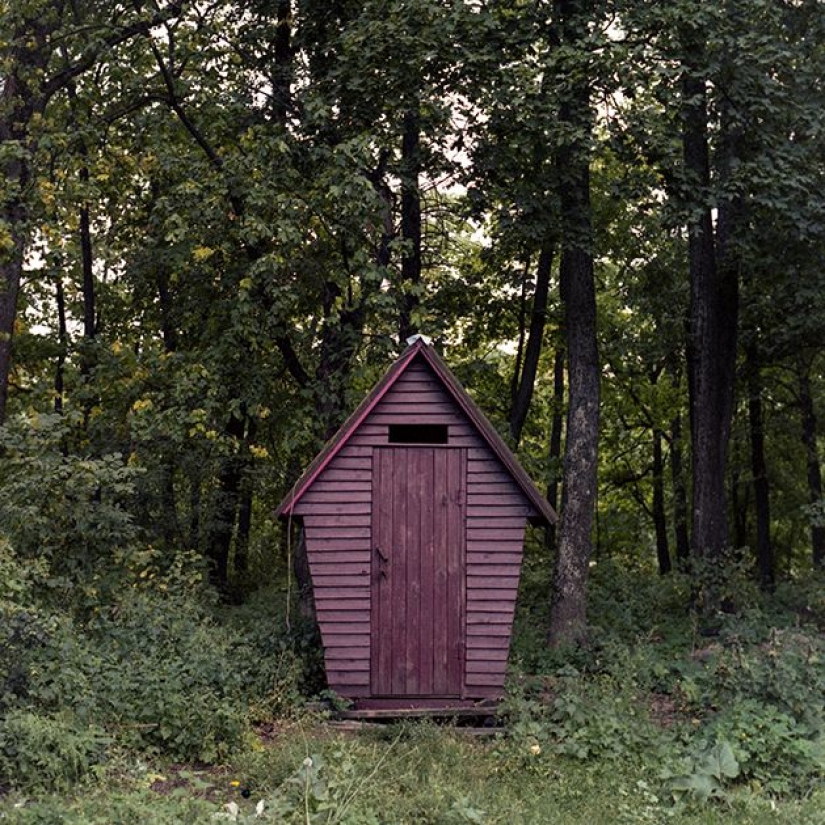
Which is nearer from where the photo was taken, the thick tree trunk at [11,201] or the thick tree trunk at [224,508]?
the thick tree trunk at [11,201]

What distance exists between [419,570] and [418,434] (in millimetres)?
2464

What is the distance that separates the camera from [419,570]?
11219 mm

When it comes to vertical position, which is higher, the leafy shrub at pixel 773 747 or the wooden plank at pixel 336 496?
the wooden plank at pixel 336 496

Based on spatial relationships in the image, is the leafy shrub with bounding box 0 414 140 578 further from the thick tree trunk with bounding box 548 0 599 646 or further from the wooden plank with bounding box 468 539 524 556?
the thick tree trunk with bounding box 548 0 599 646

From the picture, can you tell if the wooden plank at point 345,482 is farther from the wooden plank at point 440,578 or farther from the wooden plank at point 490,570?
the wooden plank at point 490,570

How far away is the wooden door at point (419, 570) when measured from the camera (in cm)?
1112

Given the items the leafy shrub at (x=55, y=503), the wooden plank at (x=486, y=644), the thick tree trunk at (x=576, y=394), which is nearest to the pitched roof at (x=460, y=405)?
the wooden plank at (x=486, y=644)

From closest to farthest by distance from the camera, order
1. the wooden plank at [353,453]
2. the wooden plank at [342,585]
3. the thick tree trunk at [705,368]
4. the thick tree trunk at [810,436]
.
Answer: the wooden plank at [342,585] → the wooden plank at [353,453] → the thick tree trunk at [705,368] → the thick tree trunk at [810,436]

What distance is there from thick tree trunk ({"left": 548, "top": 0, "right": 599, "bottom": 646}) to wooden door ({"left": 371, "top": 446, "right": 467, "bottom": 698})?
2.80m

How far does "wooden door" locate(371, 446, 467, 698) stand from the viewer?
11.1 meters

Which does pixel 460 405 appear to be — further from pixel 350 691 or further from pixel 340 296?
pixel 340 296

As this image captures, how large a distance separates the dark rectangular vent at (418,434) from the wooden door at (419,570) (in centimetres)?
97

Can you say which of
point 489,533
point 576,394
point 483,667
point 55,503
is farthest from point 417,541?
point 55,503

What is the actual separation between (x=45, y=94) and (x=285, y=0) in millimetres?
4006
